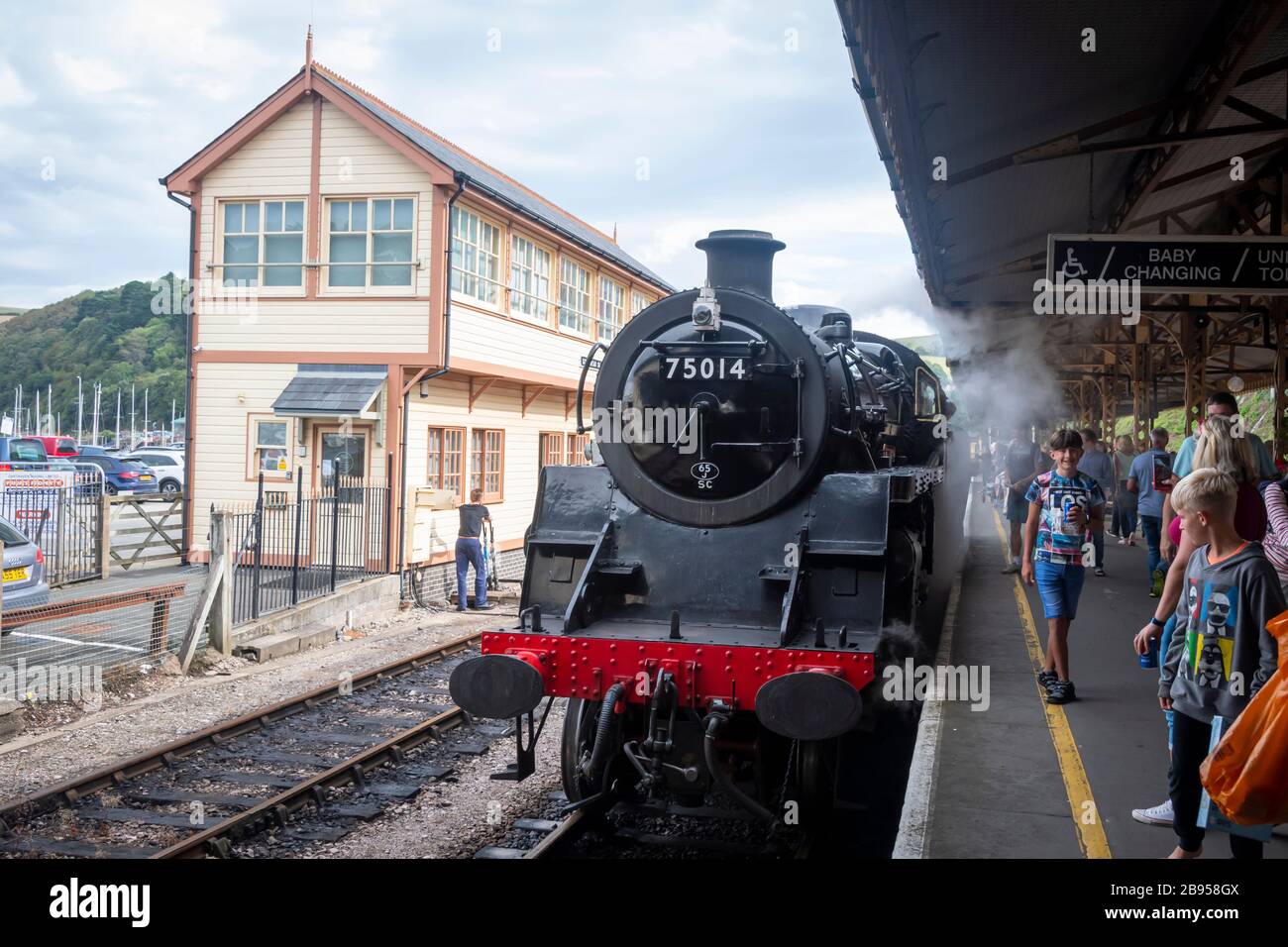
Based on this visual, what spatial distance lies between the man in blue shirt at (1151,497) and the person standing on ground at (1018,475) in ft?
6.64

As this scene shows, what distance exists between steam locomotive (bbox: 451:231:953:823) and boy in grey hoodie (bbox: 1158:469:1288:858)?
126 centimetres

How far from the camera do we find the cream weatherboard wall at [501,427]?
14438mm

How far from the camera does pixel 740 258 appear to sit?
638 cm

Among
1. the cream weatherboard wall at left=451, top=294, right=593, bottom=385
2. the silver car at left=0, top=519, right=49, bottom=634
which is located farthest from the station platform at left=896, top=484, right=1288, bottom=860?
the cream weatherboard wall at left=451, top=294, right=593, bottom=385

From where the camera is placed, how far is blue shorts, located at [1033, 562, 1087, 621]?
5.83 metres

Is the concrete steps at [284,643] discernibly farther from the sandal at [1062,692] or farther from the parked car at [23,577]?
the sandal at [1062,692]

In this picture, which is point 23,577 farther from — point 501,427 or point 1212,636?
point 1212,636

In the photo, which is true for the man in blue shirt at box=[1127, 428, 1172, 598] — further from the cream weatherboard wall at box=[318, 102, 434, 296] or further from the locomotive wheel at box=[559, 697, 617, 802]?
the cream weatherboard wall at box=[318, 102, 434, 296]

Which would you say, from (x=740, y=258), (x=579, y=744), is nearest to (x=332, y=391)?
(x=740, y=258)

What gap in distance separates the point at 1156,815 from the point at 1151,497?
6030mm

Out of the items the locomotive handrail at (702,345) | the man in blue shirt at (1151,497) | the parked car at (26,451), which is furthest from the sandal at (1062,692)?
the parked car at (26,451)

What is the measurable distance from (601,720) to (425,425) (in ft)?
34.4

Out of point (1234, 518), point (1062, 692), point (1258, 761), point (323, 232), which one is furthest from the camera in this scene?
point (323, 232)
